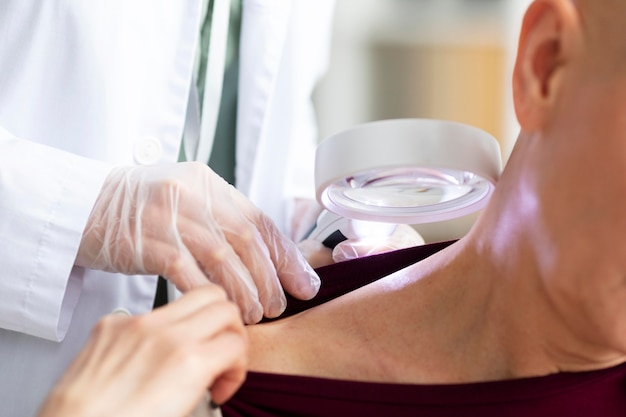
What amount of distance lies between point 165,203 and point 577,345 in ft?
1.64

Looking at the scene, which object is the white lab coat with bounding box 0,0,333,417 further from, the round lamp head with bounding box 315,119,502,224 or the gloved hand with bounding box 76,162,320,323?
the round lamp head with bounding box 315,119,502,224

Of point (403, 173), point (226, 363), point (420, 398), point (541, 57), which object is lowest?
point (420, 398)

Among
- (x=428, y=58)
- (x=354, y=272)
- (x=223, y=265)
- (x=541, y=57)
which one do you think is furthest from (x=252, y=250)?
(x=428, y=58)

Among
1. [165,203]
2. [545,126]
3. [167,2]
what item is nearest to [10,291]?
[165,203]

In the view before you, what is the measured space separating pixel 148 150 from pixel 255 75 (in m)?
0.25

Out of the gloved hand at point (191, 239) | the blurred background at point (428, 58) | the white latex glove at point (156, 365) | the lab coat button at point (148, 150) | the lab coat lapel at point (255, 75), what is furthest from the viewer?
the blurred background at point (428, 58)

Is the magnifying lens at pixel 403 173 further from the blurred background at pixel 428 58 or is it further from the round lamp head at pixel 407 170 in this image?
the blurred background at pixel 428 58

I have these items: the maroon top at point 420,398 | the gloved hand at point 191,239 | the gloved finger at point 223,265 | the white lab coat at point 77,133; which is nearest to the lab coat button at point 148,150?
the white lab coat at point 77,133

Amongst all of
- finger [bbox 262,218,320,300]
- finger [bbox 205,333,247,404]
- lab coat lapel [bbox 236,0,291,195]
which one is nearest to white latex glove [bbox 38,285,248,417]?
finger [bbox 205,333,247,404]

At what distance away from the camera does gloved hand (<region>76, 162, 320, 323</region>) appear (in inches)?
34.6

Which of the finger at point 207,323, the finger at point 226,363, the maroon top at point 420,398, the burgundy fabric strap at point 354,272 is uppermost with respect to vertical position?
the finger at point 207,323

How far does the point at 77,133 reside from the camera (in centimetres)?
109

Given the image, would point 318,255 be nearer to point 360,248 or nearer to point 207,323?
point 360,248

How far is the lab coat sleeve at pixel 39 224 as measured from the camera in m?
0.92
